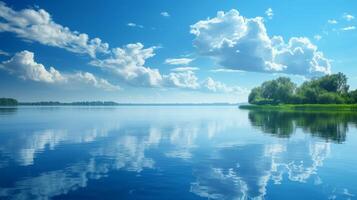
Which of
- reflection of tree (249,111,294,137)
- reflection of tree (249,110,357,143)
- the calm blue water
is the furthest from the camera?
reflection of tree (249,111,294,137)

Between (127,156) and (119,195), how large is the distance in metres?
13.1

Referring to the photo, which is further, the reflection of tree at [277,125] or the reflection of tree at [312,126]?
the reflection of tree at [277,125]

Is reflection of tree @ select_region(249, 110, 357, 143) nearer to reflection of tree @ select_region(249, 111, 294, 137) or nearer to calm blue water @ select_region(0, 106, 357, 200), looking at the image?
reflection of tree @ select_region(249, 111, 294, 137)

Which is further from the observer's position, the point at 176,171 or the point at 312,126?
the point at 312,126

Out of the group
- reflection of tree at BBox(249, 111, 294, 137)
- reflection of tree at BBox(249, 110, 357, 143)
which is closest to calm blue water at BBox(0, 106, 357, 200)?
reflection of tree at BBox(249, 110, 357, 143)

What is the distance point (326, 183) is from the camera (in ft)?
71.9

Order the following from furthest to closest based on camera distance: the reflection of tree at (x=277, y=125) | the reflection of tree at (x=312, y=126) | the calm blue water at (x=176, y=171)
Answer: the reflection of tree at (x=277, y=125) < the reflection of tree at (x=312, y=126) < the calm blue water at (x=176, y=171)

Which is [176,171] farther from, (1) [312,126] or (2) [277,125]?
(2) [277,125]

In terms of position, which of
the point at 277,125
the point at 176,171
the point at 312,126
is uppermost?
the point at 312,126

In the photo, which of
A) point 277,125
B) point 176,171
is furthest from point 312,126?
point 176,171

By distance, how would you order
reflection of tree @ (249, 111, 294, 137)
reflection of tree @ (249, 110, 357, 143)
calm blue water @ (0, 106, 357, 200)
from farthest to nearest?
reflection of tree @ (249, 111, 294, 137) → reflection of tree @ (249, 110, 357, 143) → calm blue water @ (0, 106, 357, 200)

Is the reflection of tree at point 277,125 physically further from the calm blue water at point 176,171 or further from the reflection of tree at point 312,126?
the calm blue water at point 176,171

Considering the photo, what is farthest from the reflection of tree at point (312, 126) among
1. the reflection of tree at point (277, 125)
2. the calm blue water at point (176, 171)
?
the calm blue water at point (176, 171)

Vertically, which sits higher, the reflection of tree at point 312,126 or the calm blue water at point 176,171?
the reflection of tree at point 312,126
